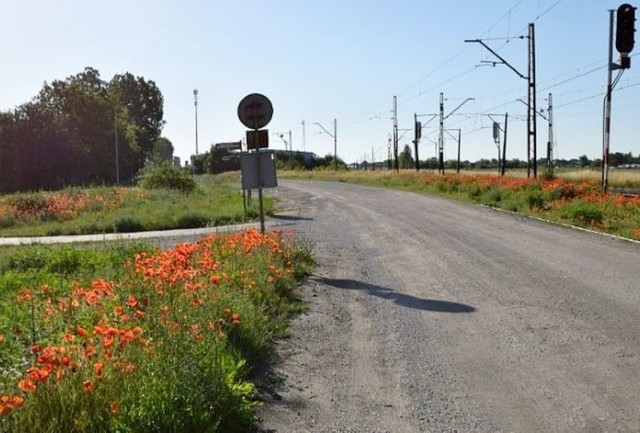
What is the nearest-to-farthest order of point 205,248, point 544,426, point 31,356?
point 544,426, point 31,356, point 205,248

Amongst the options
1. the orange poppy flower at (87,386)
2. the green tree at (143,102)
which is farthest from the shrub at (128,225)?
the green tree at (143,102)

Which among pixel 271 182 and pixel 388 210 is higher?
pixel 271 182

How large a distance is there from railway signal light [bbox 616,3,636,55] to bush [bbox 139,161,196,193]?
31.3 metres

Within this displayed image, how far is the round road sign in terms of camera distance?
12.0 meters

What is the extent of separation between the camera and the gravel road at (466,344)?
5004 millimetres

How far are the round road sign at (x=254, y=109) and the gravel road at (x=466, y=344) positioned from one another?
2893 mm

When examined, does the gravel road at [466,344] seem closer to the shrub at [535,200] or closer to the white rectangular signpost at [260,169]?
the white rectangular signpost at [260,169]

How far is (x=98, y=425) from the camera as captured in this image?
3.88 metres

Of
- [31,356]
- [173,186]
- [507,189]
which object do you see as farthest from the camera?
[173,186]

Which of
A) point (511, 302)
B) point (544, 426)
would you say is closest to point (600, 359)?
point (544, 426)

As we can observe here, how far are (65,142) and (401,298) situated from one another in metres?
75.5

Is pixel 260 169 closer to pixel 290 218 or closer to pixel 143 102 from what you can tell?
pixel 290 218

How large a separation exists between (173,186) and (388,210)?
23.9m

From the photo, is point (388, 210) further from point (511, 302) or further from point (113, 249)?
point (511, 302)
